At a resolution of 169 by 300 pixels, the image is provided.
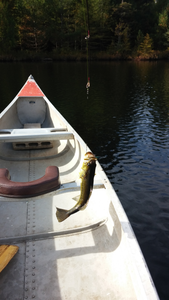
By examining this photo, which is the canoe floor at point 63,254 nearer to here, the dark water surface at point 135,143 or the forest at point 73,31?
the dark water surface at point 135,143

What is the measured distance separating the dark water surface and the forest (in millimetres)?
41699

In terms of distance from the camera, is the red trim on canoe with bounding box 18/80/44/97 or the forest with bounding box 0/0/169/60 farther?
the forest with bounding box 0/0/169/60

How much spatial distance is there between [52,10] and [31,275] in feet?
249

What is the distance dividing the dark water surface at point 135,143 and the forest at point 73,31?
41.7 metres

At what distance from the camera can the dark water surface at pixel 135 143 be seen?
5676 millimetres

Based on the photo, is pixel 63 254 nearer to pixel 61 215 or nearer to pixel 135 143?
pixel 61 215

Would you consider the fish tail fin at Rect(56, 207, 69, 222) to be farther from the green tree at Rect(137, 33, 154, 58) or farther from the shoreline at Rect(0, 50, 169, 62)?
the green tree at Rect(137, 33, 154, 58)

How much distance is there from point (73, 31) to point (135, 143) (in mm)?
68620

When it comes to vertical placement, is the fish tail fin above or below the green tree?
below

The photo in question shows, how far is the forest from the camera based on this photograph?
59.3m

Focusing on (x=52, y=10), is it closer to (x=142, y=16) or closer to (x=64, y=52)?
(x=64, y=52)

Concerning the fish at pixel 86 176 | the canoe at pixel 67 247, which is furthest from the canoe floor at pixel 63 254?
the fish at pixel 86 176

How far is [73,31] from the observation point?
67.6 m

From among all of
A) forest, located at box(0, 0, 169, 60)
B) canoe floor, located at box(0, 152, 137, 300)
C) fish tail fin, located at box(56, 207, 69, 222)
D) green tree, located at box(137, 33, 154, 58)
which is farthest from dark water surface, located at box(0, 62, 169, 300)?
green tree, located at box(137, 33, 154, 58)
